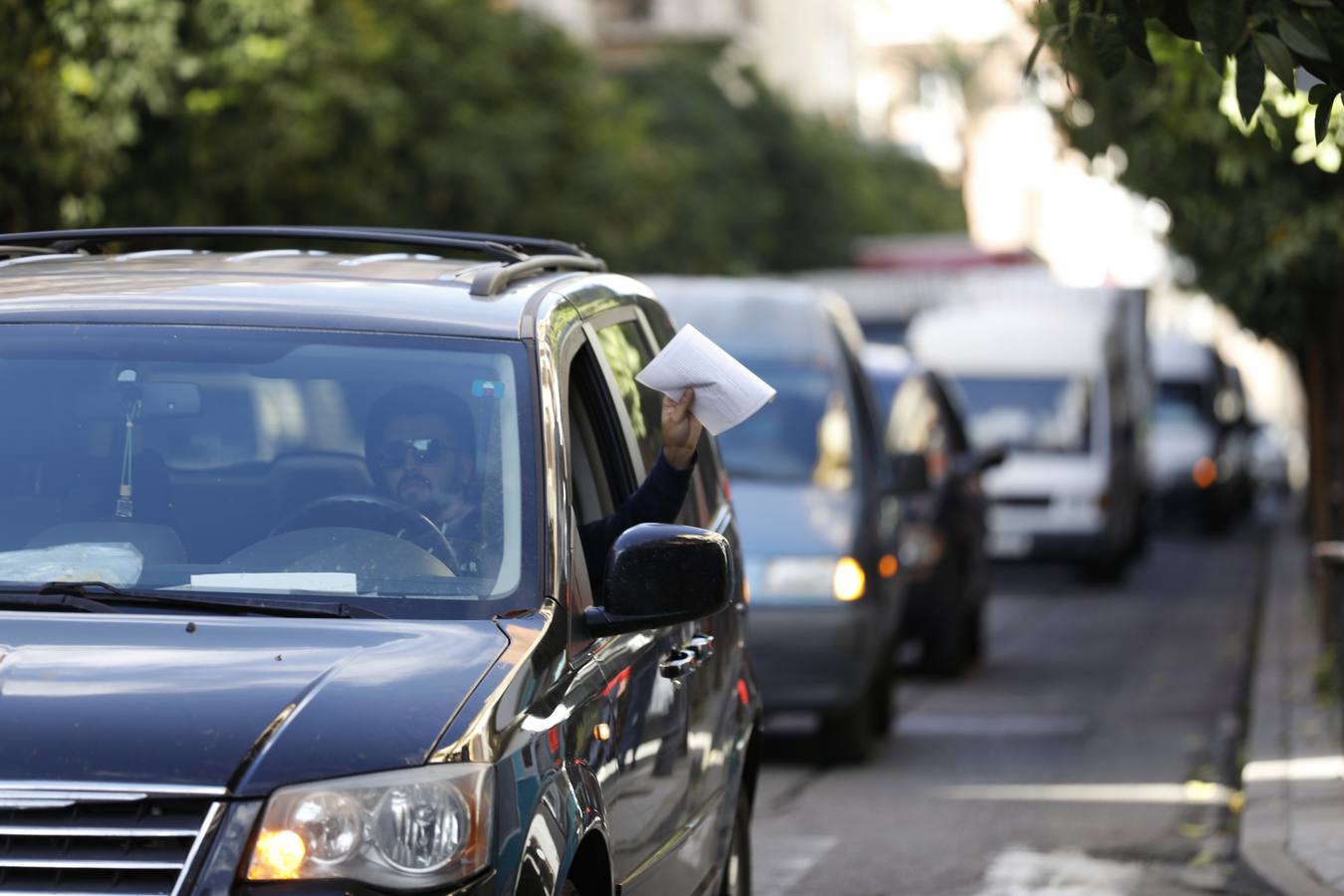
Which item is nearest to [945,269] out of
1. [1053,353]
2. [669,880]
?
[1053,353]

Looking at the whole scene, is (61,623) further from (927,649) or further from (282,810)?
(927,649)

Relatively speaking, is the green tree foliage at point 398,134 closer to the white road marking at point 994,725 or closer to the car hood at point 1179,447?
the white road marking at point 994,725

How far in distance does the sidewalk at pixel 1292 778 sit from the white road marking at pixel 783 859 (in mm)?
1526

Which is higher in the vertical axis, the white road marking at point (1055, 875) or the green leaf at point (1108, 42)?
the green leaf at point (1108, 42)

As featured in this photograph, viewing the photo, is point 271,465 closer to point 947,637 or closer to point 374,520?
point 374,520

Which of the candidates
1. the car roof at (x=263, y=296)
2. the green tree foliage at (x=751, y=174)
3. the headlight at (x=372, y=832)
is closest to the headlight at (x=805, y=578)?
the car roof at (x=263, y=296)

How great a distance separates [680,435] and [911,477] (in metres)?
7.58

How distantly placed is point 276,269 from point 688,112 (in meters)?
52.4

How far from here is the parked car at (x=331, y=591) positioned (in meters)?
3.70

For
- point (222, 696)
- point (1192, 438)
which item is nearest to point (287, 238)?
point (222, 696)

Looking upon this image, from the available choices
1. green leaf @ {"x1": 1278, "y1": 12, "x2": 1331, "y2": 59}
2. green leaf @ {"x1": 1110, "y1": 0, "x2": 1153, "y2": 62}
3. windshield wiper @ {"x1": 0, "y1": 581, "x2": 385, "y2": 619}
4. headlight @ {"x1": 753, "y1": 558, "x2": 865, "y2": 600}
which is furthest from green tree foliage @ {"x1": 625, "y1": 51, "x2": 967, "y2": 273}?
windshield wiper @ {"x1": 0, "y1": 581, "x2": 385, "y2": 619}

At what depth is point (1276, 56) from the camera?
6.23 m

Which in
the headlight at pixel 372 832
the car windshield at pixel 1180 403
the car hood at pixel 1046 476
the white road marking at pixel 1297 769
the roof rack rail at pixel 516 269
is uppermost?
the roof rack rail at pixel 516 269

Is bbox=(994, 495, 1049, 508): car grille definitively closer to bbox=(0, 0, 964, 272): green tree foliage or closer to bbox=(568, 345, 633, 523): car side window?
bbox=(0, 0, 964, 272): green tree foliage
